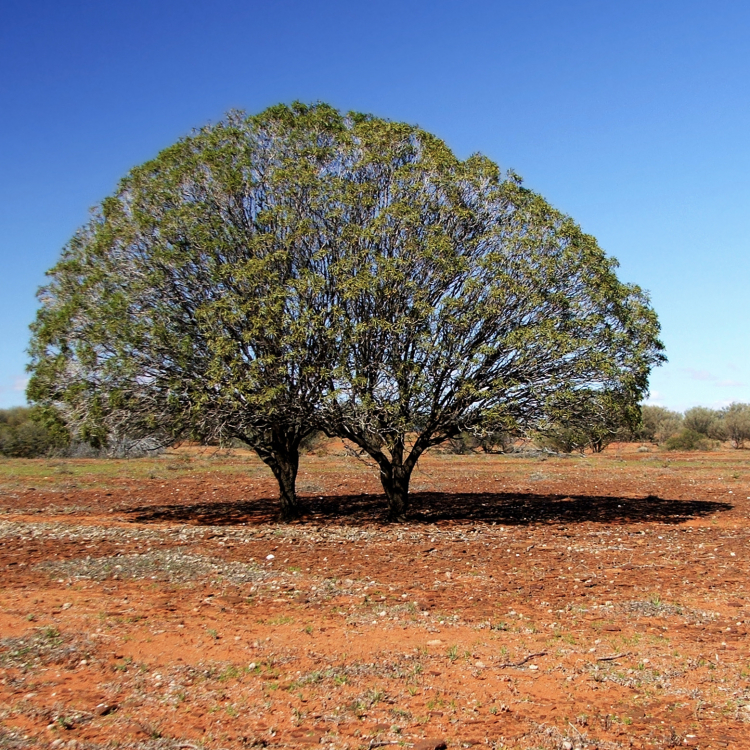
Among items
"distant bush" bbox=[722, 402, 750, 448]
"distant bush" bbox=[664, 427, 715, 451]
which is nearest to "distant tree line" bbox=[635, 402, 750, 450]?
"distant bush" bbox=[722, 402, 750, 448]

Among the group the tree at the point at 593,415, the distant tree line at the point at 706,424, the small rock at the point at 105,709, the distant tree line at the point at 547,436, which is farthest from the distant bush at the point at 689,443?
the small rock at the point at 105,709

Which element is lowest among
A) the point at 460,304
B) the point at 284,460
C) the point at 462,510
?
the point at 462,510

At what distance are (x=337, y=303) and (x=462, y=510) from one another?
8190mm

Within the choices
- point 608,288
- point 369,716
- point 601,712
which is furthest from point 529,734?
point 608,288

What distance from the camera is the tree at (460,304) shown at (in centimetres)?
1734

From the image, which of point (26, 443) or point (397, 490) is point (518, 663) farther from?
point (26, 443)

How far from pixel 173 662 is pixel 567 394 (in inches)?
459

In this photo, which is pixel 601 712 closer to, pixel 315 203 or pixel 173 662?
pixel 173 662

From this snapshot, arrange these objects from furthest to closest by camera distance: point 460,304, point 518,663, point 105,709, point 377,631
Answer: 1. point 460,304
2. point 377,631
3. point 518,663
4. point 105,709

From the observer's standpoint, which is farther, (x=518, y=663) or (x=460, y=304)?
(x=460, y=304)

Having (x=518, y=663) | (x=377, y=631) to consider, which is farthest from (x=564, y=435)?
(x=518, y=663)

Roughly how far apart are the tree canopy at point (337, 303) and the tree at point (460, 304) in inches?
2.0

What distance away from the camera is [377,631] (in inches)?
356

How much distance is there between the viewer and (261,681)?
23.5 ft
